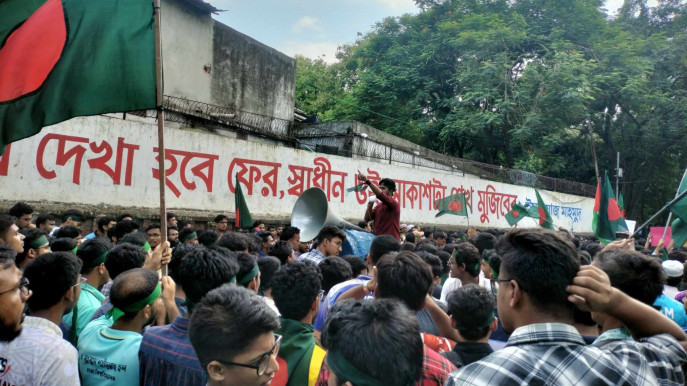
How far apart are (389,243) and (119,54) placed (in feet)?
7.34

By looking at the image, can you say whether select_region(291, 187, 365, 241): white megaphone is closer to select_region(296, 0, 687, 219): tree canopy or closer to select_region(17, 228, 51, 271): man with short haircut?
select_region(17, 228, 51, 271): man with short haircut

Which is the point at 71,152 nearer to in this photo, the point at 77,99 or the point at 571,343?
the point at 77,99

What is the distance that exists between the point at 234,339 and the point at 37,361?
763 mm

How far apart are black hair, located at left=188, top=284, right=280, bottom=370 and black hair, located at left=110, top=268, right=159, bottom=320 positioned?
0.59 metres

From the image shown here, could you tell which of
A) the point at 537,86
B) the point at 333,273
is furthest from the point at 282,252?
the point at 537,86

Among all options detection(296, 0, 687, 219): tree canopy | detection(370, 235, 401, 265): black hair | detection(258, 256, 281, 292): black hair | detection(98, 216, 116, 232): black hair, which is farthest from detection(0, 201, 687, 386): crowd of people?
detection(296, 0, 687, 219): tree canopy

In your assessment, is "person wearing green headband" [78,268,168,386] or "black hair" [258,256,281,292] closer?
"person wearing green headband" [78,268,168,386]

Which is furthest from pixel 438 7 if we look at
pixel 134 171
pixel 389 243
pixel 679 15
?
pixel 389 243

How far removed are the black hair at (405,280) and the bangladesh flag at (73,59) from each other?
5.69ft

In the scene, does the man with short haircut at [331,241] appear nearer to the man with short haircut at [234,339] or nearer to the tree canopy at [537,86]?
the man with short haircut at [234,339]

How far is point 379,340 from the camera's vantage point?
139cm

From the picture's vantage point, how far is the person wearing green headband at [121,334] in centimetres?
203

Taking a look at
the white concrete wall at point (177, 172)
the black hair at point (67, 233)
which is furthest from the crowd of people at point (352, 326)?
the white concrete wall at point (177, 172)

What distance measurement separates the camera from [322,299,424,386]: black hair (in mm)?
1362
